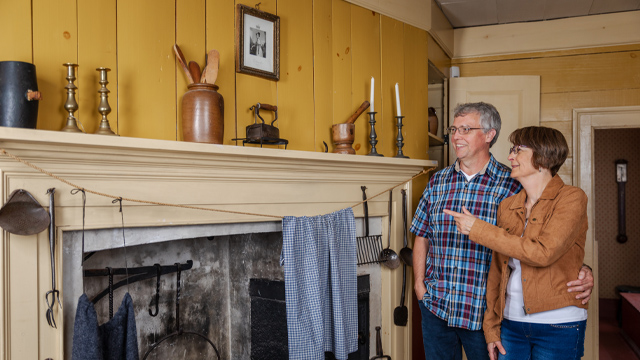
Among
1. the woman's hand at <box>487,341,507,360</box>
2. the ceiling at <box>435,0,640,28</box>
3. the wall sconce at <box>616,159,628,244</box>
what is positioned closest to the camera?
the woman's hand at <box>487,341,507,360</box>

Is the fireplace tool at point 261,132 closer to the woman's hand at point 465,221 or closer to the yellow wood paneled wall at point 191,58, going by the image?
the yellow wood paneled wall at point 191,58

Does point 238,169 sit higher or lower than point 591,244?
higher

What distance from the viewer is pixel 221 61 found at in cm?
165

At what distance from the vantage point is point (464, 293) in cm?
192

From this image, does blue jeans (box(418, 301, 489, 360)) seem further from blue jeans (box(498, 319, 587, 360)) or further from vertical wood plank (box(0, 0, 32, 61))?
vertical wood plank (box(0, 0, 32, 61))

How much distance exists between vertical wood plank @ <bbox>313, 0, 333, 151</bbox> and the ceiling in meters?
1.14

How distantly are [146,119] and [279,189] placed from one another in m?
0.56

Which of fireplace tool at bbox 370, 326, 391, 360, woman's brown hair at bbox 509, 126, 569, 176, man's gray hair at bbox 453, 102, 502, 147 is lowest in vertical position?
fireplace tool at bbox 370, 326, 391, 360

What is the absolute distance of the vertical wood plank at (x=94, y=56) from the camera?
4.34 ft

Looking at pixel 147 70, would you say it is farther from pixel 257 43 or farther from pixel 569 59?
pixel 569 59

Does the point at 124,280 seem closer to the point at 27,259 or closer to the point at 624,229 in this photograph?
the point at 27,259

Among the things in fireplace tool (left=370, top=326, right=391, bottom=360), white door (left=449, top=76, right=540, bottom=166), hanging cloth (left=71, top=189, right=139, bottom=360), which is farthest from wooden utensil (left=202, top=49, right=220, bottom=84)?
white door (left=449, top=76, right=540, bottom=166)

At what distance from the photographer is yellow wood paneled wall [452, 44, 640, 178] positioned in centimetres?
317

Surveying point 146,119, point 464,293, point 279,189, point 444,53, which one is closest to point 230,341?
point 279,189
